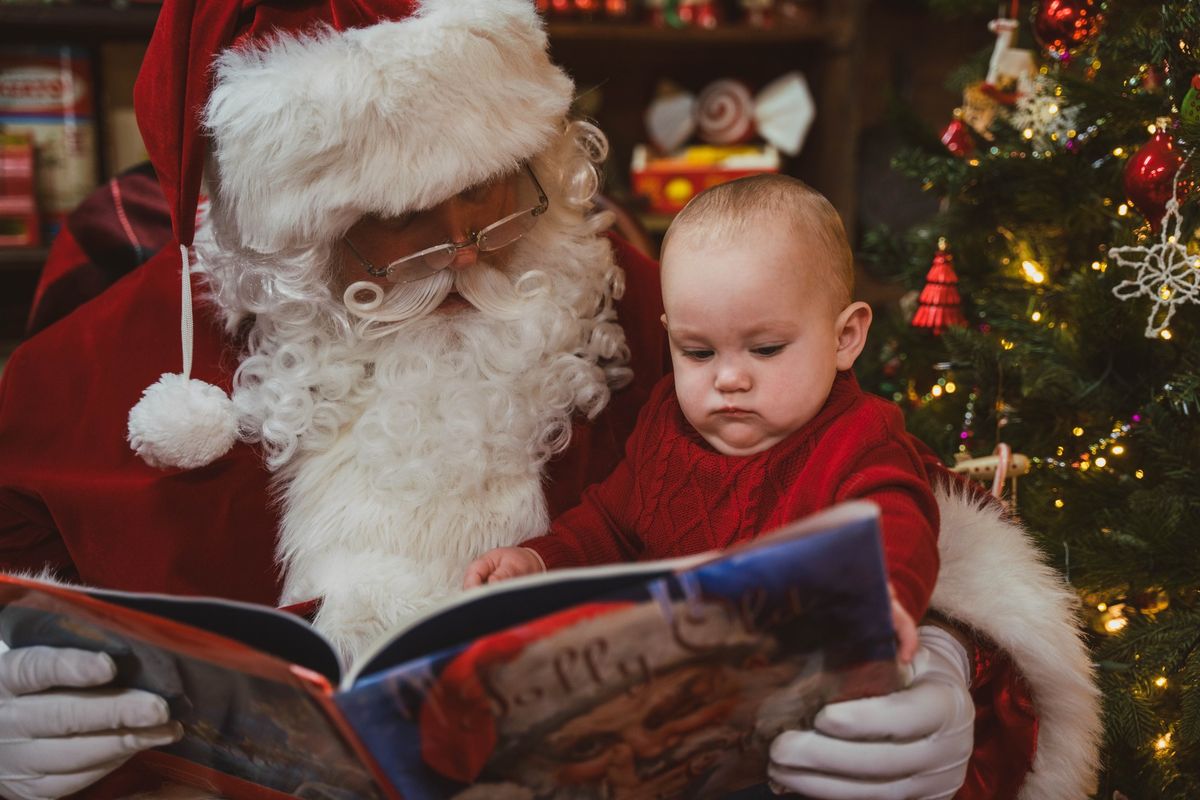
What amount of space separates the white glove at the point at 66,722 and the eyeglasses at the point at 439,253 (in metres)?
0.52

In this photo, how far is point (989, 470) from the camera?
124cm

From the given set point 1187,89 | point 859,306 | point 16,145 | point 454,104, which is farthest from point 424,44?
point 16,145

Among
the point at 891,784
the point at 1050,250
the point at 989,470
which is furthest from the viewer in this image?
the point at 1050,250

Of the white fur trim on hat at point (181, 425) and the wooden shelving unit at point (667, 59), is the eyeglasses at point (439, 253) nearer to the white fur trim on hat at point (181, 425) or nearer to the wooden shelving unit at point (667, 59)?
the white fur trim on hat at point (181, 425)

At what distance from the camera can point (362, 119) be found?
1.03 metres

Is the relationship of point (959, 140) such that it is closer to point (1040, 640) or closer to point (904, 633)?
point (1040, 640)

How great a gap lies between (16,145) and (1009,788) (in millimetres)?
2275

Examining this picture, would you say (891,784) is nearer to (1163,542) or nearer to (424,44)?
(1163,542)

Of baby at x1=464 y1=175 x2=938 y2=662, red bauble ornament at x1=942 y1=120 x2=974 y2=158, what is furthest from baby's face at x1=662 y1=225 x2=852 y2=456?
red bauble ornament at x1=942 y1=120 x2=974 y2=158

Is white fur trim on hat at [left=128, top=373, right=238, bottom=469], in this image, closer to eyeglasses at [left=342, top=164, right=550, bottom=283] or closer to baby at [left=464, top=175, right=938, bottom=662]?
eyeglasses at [left=342, top=164, right=550, bottom=283]

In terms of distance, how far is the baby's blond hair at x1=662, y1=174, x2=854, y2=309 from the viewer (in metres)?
0.92

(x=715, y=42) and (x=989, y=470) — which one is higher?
(x=715, y=42)

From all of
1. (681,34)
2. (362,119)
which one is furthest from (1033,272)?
(681,34)

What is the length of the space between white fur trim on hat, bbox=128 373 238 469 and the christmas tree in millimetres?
971
